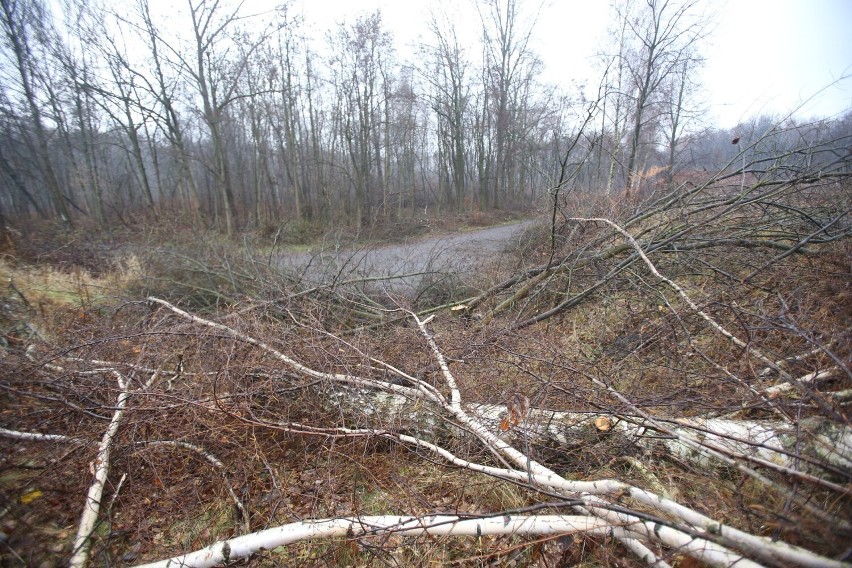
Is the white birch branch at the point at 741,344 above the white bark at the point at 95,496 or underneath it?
above

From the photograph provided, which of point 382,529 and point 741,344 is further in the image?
point 741,344

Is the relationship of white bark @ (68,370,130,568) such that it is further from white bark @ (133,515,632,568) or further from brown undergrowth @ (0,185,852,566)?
white bark @ (133,515,632,568)

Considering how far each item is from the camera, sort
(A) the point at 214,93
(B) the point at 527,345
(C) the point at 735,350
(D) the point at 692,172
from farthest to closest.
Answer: (A) the point at 214,93 < (D) the point at 692,172 < (B) the point at 527,345 < (C) the point at 735,350

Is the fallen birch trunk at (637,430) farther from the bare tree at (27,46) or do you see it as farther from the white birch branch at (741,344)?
the bare tree at (27,46)

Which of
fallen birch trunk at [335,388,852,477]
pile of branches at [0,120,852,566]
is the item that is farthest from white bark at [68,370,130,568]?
fallen birch trunk at [335,388,852,477]

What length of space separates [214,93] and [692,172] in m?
14.8

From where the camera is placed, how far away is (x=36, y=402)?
11.0ft

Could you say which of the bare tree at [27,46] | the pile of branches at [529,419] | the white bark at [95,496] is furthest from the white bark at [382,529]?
the bare tree at [27,46]

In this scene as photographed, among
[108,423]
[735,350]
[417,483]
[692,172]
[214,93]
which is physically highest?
[214,93]

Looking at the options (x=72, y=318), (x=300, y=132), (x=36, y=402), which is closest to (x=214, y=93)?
(x=300, y=132)

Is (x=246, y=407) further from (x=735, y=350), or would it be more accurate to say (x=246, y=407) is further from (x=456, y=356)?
(x=735, y=350)

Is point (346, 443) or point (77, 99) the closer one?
point (346, 443)

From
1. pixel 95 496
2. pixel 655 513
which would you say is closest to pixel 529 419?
pixel 655 513

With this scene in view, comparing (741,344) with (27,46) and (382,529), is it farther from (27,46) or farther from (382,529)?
(27,46)
